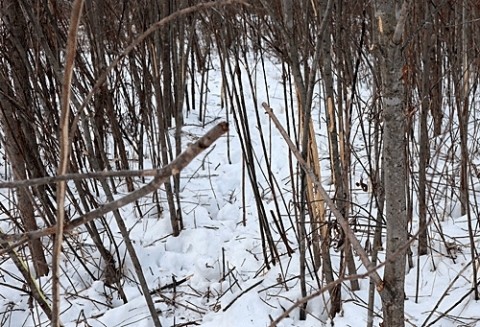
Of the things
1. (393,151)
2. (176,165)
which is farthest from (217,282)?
(176,165)

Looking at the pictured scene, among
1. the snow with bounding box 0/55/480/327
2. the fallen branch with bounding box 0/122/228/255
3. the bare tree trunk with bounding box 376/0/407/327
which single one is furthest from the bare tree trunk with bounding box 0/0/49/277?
the fallen branch with bounding box 0/122/228/255

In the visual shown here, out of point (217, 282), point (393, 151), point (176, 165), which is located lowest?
point (217, 282)

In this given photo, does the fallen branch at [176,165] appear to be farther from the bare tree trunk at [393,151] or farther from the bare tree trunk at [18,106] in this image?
the bare tree trunk at [18,106]

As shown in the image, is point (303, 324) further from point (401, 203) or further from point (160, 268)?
point (401, 203)

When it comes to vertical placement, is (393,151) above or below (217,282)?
above

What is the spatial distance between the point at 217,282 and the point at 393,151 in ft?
5.21

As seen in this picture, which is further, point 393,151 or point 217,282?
point 217,282

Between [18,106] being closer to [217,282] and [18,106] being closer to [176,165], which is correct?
[217,282]

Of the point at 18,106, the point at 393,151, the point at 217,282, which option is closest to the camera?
the point at 393,151

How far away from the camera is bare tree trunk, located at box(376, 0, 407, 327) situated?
0.92m

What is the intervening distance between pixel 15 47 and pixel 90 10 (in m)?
0.36

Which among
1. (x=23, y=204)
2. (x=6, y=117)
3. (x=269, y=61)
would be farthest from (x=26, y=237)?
(x=269, y=61)

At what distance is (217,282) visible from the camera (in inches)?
94.6

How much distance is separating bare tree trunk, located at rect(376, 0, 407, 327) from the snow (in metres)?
0.65
